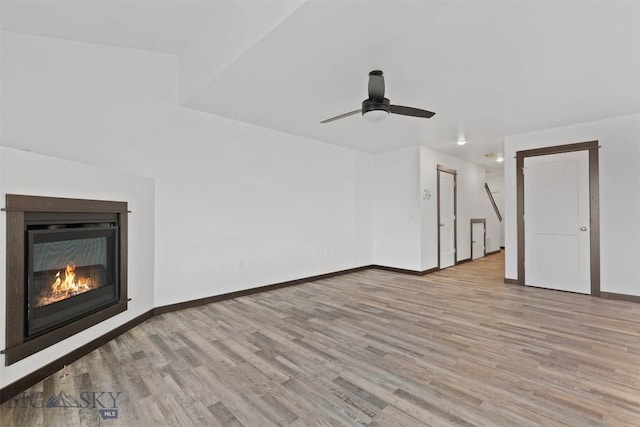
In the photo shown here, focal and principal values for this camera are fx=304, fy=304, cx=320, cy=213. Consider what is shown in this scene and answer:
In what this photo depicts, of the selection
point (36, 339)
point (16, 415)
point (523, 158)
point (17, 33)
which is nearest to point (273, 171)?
point (17, 33)

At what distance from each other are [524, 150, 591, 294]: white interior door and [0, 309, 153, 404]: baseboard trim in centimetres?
570

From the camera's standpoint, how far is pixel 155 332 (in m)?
3.04

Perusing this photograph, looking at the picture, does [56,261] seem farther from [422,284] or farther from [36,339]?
[422,284]

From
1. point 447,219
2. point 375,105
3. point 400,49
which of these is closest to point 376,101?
point 375,105

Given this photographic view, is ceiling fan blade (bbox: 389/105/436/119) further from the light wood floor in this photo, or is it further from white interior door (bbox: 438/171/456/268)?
white interior door (bbox: 438/171/456/268)

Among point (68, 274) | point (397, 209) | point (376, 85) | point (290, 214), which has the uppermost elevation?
point (376, 85)

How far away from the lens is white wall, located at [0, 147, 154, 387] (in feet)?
6.56

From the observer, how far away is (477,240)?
25.9 feet

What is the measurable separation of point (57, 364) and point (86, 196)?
4.35 ft

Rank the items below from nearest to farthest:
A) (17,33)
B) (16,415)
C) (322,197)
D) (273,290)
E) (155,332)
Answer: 1. (16,415)
2. (17,33)
3. (155,332)
4. (273,290)
5. (322,197)

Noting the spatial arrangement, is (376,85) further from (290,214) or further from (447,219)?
(447,219)

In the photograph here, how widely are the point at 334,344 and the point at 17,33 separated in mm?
3936

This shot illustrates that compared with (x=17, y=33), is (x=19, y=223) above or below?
below

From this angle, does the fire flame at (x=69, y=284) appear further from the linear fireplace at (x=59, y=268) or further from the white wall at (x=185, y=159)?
the white wall at (x=185, y=159)
